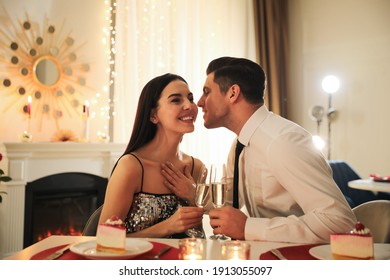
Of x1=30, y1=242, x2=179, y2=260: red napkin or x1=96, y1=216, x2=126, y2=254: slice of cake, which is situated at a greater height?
x1=96, y1=216, x2=126, y2=254: slice of cake

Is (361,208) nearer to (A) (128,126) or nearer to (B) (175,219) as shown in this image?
(B) (175,219)

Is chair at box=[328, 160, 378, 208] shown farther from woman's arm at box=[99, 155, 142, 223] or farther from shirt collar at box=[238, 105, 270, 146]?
woman's arm at box=[99, 155, 142, 223]

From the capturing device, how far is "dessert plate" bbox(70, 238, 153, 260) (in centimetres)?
86

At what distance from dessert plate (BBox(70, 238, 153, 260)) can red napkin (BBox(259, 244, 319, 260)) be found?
26 centimetres

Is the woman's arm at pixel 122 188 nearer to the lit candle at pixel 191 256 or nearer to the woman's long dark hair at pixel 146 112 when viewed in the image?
the woman's long dark hair at pixel 146 112

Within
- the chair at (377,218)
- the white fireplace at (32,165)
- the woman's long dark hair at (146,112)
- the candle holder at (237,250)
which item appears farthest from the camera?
the white fireplace at (32,165)

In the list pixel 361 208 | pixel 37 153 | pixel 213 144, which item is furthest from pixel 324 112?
pixel 361 208

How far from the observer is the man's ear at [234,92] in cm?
152

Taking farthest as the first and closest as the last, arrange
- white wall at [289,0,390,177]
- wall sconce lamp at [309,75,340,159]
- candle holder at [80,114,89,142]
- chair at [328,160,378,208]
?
1. wall sconce lamp at [309,75,340,159]
2. white wall at [289,0,390,177]
3. chair at [328,160,378,208]
4. candle holder at [80,114,89,142]

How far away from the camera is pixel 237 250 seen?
811mm

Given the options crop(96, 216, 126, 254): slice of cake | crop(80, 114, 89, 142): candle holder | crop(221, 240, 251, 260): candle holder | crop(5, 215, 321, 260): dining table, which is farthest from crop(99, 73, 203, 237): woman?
crop(80, 114, 89, 142): candle holder

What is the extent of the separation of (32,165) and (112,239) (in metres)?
2.48

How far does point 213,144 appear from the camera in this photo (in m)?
4.21

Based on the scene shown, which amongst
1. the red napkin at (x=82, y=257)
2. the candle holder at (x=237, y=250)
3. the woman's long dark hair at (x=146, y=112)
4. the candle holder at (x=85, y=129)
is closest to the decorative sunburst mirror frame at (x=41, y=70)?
the candle holder at (x=85, y=129)
